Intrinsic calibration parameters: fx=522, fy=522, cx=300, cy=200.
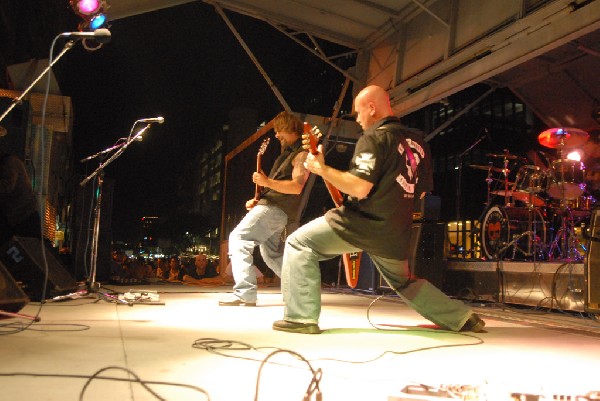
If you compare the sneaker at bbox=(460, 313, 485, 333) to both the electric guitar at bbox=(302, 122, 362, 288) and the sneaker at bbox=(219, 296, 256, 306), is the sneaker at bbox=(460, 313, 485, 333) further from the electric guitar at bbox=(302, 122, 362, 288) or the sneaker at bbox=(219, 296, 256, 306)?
the sneaker at bbox=(219, 296, 256, 306)

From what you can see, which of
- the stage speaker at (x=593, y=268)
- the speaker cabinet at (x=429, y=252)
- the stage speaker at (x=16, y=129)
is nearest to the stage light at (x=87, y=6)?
the stage speaker at (x=16, y=129)

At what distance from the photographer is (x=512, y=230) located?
27.0ft

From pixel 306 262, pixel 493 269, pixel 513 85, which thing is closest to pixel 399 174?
pixel 306 262

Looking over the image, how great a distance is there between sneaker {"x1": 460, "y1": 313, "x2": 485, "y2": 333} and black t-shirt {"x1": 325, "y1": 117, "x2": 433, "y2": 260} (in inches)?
29.6

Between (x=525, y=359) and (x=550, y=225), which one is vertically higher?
(x=550, y=225)

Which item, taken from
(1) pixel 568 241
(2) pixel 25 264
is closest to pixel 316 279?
(2) pixel 25 264

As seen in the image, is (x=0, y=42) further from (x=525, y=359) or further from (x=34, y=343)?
(x=525, y=359)

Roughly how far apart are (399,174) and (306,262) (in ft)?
2.78

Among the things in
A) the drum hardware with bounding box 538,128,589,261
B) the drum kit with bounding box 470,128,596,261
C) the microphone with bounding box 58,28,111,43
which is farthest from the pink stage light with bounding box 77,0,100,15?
the drum hardware with bounding box 538,128,589,261

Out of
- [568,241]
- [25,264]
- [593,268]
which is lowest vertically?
[25,264]

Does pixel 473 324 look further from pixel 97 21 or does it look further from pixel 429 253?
pixel 429 253

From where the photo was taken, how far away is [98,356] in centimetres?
237

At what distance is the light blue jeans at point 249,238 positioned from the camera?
520 centimetres

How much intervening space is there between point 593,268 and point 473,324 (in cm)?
176
